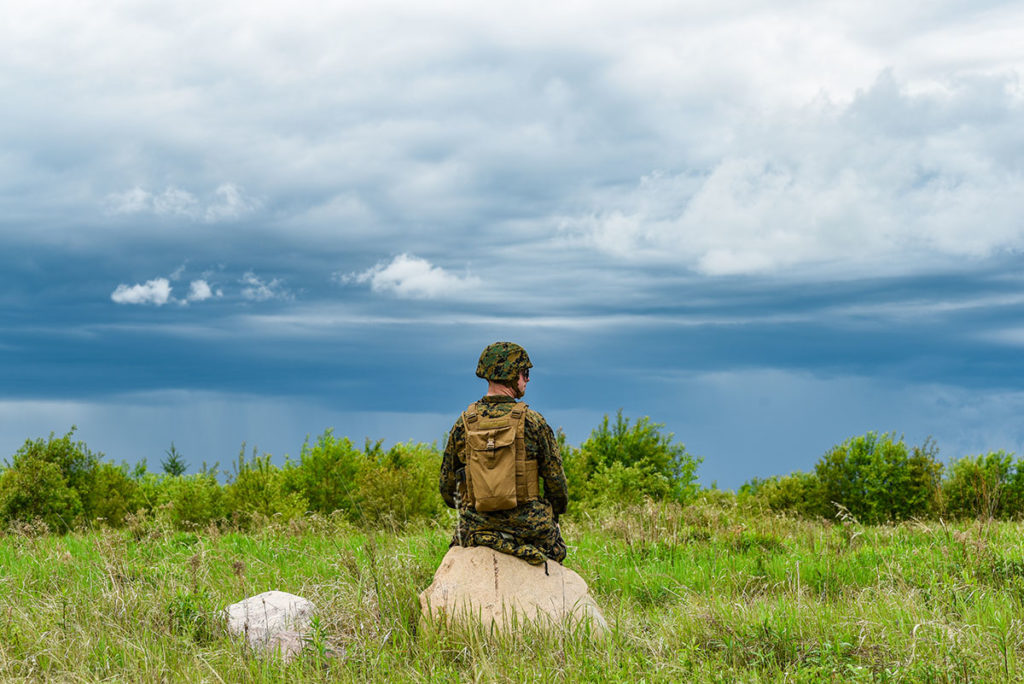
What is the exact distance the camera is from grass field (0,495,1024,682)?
18.5 feet

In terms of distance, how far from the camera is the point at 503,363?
6785mm

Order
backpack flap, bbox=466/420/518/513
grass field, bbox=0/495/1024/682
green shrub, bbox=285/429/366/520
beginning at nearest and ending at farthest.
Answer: grass field, bbox=0/495/1024/682 → backpack flap, bbox=466/420/518/513 → green shrub, bbox=285/429/366/520

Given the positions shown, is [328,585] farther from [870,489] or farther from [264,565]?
[870,489]

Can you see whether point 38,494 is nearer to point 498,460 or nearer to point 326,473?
point 326,473

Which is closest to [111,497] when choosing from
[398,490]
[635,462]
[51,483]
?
[51,483]

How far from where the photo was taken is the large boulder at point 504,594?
6.43 m

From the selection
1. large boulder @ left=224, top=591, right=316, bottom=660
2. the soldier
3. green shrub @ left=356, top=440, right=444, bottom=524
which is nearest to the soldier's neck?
the soldier

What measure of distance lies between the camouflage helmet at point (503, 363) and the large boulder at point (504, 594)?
1.45 metres

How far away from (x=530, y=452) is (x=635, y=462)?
974 centimetres

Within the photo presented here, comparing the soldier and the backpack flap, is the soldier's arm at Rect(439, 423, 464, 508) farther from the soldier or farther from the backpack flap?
the backpack flap

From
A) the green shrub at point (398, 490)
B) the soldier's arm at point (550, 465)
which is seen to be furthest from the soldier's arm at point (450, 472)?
the green shrub at point (398, 490)

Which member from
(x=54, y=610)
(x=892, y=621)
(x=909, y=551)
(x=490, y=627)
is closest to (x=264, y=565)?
(x=54, y=610)

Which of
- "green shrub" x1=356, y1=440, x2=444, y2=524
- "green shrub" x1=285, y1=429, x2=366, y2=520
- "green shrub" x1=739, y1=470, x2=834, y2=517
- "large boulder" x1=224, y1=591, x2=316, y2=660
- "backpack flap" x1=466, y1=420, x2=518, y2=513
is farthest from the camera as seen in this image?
"green shrub" x1=739, y1=470, x2=834, y2=517

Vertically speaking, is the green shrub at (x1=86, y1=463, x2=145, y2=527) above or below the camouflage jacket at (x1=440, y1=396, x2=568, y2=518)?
below
